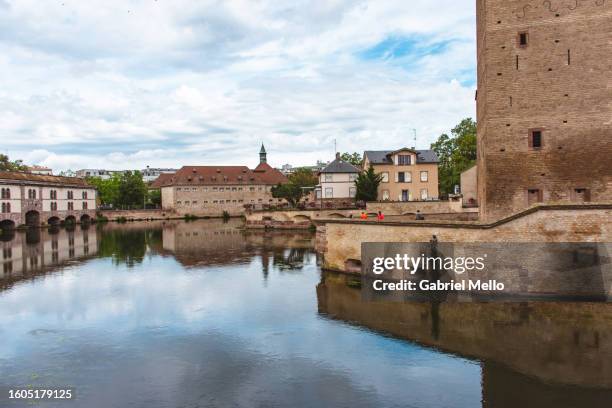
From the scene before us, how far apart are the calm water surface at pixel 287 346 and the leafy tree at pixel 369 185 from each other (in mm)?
26906

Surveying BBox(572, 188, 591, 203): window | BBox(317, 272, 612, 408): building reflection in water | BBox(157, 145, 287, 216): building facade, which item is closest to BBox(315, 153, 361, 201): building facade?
BBox(157, 145, 287, 216): building facade

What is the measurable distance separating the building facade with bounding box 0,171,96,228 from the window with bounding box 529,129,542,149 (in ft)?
207

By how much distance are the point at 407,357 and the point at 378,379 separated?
6.12 ft

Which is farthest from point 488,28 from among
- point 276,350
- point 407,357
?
point 276,350

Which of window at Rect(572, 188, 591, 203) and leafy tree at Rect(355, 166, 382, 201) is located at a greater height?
leafy tree at Rect(355, 166, 382, 201)

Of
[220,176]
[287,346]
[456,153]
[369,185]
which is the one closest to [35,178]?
[220,176]

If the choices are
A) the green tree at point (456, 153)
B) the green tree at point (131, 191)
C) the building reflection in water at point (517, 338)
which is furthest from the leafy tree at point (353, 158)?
the building reflection in water at point (517, 338)

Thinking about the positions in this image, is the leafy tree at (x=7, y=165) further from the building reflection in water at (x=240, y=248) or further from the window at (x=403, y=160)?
the window at (x=403, y=160)

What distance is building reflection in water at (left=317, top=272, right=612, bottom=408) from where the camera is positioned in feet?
38.6

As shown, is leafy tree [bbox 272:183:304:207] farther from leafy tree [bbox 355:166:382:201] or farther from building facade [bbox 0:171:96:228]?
building facade [bbox 0:171:96:228]

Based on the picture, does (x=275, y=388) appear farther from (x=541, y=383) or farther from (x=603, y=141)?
(x=603, y=141)

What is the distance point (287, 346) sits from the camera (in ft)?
49.5

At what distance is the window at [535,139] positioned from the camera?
2298 cm

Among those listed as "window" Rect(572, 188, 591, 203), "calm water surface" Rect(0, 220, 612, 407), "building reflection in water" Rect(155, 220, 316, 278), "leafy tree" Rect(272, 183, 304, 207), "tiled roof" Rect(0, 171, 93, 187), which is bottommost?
"calm water surface" Rect(0, 220, 612, 407)
